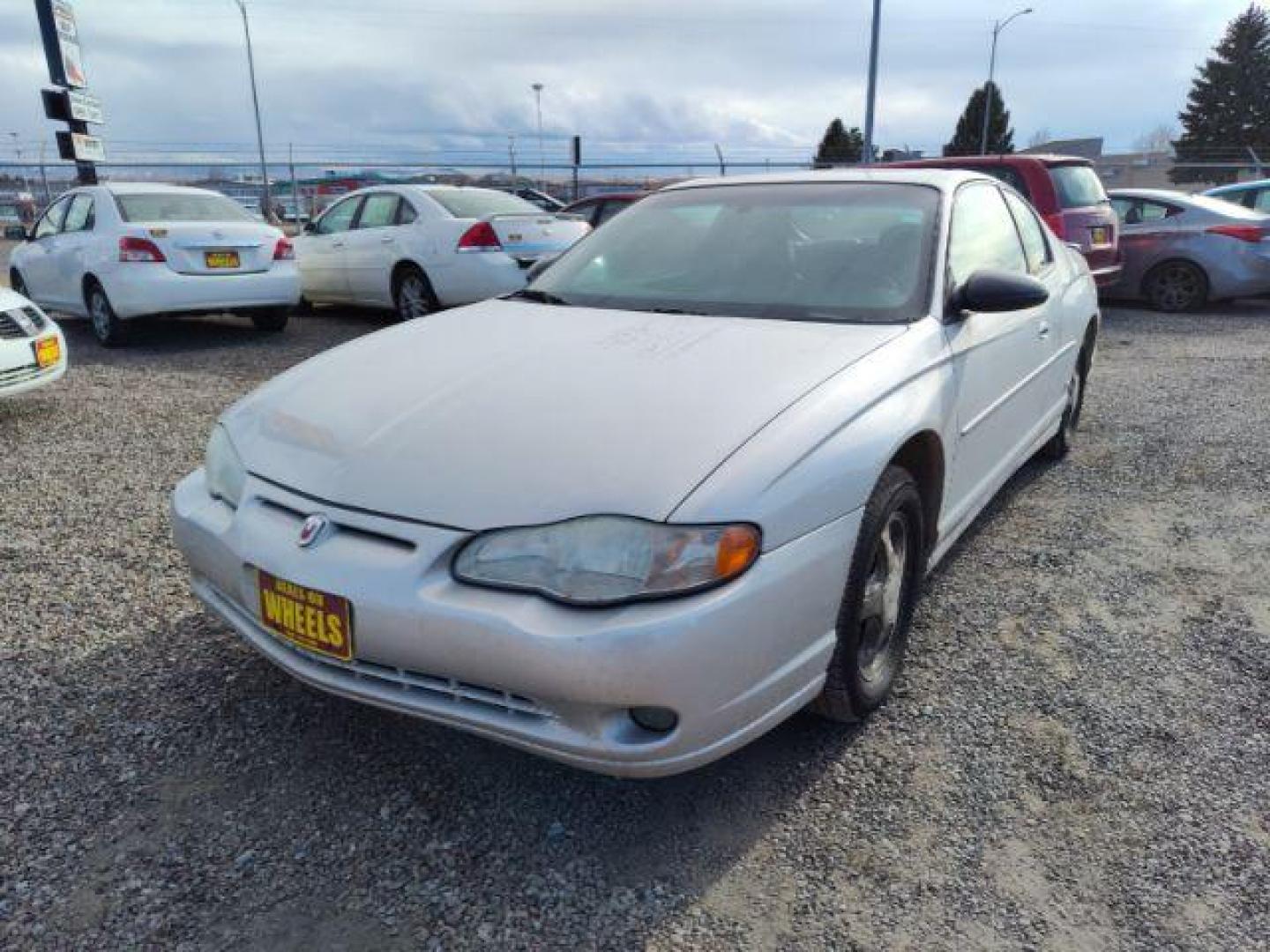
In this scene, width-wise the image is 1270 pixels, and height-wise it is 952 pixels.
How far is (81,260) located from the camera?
8.20 metres

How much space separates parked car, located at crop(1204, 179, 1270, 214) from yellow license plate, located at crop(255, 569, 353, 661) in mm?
13265

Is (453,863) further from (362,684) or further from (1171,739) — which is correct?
(1171,739)

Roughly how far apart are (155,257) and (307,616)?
22.6ft

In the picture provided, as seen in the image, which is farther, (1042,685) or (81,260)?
(81,260)

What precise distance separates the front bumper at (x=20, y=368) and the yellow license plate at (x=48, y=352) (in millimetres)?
21

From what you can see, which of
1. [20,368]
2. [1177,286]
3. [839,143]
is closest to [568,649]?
[20,368]

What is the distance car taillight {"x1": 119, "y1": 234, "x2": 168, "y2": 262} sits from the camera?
305 inches

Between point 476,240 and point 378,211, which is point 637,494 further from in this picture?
point 378,211

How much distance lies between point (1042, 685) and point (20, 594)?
11.3 ft

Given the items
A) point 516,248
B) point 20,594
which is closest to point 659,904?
point 20,594

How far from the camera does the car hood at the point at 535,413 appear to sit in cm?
200

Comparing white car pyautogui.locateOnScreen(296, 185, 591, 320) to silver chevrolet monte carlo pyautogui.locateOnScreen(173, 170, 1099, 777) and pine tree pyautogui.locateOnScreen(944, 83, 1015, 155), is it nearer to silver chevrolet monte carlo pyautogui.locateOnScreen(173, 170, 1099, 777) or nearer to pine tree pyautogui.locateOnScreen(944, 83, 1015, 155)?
silver chevrolet monte carlo pyautogui.locateOnScreen(173, 170, 1099, 777)

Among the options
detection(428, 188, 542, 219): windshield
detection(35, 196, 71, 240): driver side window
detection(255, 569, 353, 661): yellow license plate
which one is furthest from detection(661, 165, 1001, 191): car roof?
detection(35, 196, 71, 240): driver side window

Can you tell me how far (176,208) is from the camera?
8.27m
